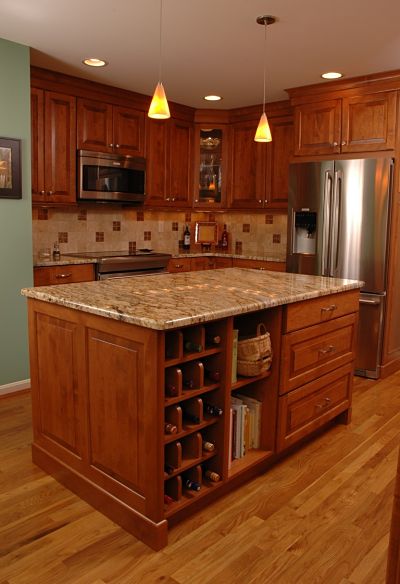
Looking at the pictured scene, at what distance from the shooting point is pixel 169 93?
4.69m

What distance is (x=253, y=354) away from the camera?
90.7 inches

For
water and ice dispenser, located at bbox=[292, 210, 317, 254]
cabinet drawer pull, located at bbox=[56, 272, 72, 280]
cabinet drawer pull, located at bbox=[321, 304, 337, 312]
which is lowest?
cabinet drawer pull, located at bbox=[321, 304, 337, 312]

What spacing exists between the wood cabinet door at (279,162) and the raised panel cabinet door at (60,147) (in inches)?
77.3

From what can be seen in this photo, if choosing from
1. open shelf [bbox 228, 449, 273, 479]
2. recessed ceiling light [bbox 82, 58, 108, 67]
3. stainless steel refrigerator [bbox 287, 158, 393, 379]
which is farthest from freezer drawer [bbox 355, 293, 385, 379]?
recessed ceiling light [bbox 82, 58, 108, 67]

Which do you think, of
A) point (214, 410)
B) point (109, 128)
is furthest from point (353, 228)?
point (214, 410)

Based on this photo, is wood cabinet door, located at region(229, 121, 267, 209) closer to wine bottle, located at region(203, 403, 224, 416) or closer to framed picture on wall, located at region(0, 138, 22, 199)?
framed picture on wall, located at region(0, 138, 22, 199)

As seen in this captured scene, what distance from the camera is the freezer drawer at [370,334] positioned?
4.02 m

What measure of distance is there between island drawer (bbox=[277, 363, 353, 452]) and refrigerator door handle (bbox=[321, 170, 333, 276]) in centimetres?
133

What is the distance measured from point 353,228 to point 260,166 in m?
1.49

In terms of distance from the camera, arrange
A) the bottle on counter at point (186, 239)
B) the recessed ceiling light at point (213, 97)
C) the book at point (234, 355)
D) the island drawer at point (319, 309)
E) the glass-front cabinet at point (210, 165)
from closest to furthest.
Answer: the book at point (234, 355), the island drawer at point (319, 309), the recessed ceiling light at point (213, 97), the glass-front cabinet at point (210, 165), the bottle on counter at point (186, 239)

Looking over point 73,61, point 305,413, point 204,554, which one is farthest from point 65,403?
point 73,61

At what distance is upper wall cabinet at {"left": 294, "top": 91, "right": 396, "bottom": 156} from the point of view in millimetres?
3916

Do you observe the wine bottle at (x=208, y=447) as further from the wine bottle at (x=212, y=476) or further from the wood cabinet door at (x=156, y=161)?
the wood cabinet door at (x=156, y=161)

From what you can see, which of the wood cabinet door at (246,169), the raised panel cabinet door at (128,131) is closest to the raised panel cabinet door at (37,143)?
the raised panel cabinet door at (128,131)
